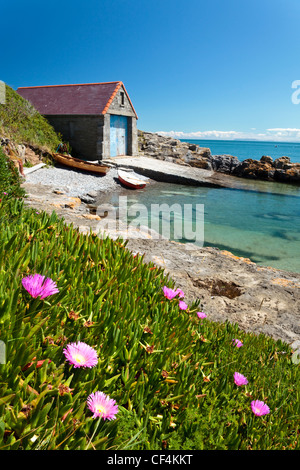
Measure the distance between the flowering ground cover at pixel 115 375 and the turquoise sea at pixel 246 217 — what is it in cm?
825

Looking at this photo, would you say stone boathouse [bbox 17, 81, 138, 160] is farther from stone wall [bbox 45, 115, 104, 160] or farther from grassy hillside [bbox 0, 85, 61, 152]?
grassy hillside [bbox 0, 85, 61, 152]

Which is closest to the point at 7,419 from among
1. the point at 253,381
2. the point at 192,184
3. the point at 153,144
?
the point at 253,381

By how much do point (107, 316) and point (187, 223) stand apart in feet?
A: 40.9

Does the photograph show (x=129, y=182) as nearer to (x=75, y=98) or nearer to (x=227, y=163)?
(x=75, y=98)

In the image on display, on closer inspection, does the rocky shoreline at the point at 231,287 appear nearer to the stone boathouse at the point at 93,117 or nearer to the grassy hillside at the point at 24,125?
the grassy hillside at the point at 24,125

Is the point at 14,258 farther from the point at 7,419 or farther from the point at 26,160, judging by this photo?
the point at 26,160

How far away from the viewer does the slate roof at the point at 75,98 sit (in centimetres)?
2448

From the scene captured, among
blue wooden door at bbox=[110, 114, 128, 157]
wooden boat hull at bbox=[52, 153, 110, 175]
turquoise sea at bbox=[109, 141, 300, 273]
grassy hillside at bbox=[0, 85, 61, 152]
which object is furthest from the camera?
blue wooden door at bbox=[110, 114, 128, 157]

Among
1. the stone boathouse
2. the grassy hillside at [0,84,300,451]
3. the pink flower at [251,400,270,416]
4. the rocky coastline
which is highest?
the stone boathouse

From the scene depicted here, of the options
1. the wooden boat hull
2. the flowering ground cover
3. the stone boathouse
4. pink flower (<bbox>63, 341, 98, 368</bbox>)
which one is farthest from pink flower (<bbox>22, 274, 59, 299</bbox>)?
the stone boathouse

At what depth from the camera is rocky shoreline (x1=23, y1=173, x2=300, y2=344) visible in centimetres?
410

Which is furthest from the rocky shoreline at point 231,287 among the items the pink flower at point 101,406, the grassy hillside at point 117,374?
the pink flower at point 101,406

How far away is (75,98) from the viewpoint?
26.2 m
